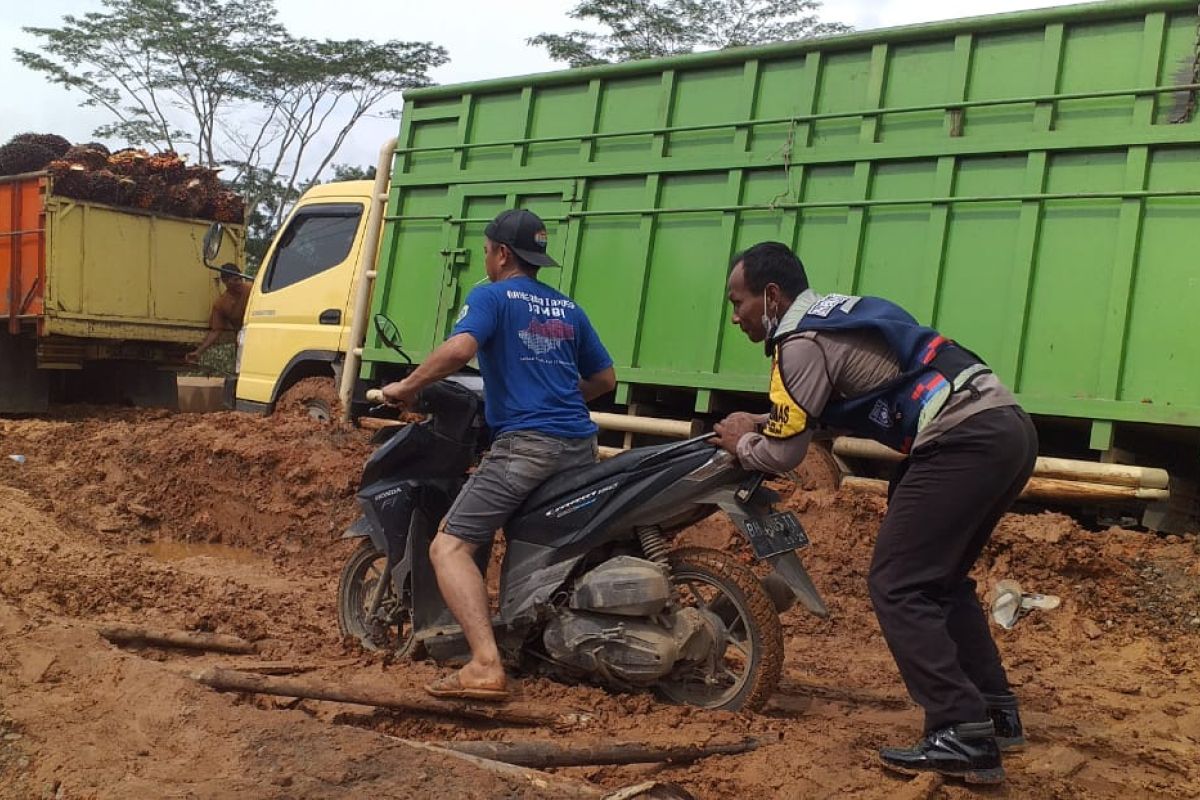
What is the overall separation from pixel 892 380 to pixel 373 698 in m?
1.98

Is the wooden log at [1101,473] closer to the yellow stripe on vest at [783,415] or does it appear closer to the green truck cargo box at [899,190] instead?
the green truck cargo box at [899,190]

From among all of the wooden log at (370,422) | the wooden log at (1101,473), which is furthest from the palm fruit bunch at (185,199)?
the wooden log at (1101,473)

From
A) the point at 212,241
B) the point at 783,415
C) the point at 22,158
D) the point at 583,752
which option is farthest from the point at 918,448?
the point at 22,158

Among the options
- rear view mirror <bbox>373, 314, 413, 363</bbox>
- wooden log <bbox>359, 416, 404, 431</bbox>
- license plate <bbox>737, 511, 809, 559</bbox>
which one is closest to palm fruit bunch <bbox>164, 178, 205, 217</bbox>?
wooden log <bbox>359, 416, 404, 431</bbox>

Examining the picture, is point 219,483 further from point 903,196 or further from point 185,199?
point 185,199

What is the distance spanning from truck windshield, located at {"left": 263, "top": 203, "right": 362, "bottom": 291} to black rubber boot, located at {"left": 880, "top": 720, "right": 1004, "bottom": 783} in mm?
7223

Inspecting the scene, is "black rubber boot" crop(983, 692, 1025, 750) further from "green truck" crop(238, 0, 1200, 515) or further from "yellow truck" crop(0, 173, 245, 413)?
"yellow truck" crop(0, 173, 245, 413)

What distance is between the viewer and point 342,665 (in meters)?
4.53

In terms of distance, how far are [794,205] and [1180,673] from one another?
333cm

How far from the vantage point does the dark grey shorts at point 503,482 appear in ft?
13.9

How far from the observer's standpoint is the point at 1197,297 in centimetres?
576

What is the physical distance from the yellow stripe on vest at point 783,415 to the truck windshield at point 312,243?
660 centimetres

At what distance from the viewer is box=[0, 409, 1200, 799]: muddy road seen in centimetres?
326

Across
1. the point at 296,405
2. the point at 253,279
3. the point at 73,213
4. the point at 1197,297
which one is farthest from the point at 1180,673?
the point at 73,213
